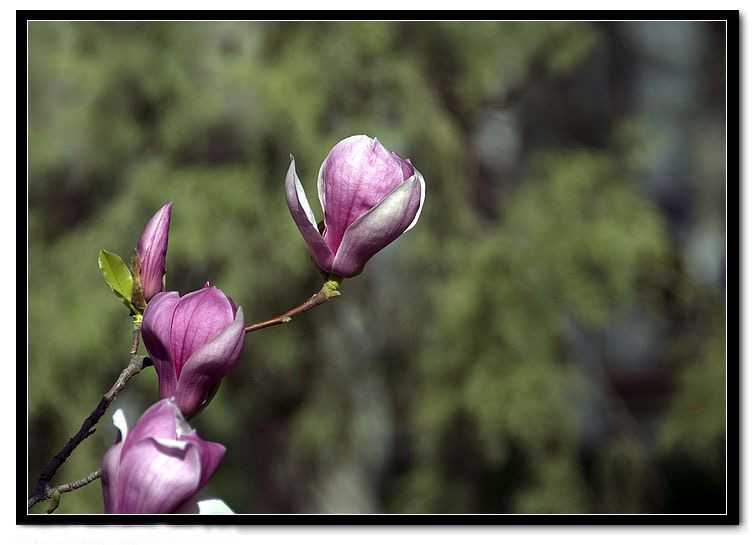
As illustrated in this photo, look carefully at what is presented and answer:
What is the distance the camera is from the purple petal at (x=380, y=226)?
0.50 metres

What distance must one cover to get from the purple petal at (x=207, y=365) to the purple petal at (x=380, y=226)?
0.08 m

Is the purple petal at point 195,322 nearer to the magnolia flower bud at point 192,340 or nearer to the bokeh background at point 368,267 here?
the magnolia flower bud at point 192,340

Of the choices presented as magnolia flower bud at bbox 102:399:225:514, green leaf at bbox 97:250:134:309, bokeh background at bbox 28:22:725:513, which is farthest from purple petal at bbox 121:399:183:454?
bokeh background at bbox 28:22:725:513

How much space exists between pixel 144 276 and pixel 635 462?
178cm

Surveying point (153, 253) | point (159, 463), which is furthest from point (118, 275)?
point (159, 463)

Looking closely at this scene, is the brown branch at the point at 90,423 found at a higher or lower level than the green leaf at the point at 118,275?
lower

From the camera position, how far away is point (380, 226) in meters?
0.51

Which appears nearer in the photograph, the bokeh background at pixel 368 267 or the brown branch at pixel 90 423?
the brown branch at pixel 90 423

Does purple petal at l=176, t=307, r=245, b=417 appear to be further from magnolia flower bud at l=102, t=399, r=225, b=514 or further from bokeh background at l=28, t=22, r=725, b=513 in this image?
bokeh background at l=28, t=22, r=725, b=513

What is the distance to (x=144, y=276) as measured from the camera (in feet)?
1.77

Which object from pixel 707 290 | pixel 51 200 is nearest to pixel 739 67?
pixel 707 290

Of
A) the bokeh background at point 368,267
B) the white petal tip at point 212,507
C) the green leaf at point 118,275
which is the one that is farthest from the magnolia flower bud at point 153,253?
the bokeh background at point 368,267

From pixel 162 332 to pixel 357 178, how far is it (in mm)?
126

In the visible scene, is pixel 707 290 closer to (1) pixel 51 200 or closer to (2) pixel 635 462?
(2) pixel 635 462
